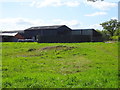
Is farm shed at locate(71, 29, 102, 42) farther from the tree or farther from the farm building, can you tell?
the tree

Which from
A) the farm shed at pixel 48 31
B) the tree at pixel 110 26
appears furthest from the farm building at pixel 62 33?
the tree at pixel 110 26

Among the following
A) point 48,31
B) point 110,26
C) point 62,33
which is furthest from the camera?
point 110,26

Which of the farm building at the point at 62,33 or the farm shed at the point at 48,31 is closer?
the farm building at the point at 62,33

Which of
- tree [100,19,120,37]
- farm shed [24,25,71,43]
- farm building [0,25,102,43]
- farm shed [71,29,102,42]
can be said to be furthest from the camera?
tree [100,19,120,37]

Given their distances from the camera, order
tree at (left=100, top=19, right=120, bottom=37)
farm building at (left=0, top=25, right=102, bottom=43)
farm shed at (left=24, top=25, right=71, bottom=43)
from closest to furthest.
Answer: farm building at (left=0, top=25, right=102, bottom=43) → farm shed at (left=24, top=25, right=71, bottom=43) → tree at (left=100, top=19, right=120, bottom=37)

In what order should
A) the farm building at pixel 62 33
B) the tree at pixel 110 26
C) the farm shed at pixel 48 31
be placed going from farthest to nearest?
the tree at pixel 110 26
the farm shed at pixel 48 31
the farm building at pixel 62 33

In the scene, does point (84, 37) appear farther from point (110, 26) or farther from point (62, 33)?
point (110, 26)

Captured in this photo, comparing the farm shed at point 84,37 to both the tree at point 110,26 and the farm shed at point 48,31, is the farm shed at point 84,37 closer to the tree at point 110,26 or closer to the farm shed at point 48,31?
the farm shed at point 48,31

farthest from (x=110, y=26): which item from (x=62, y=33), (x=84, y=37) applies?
(x=84, y=37)

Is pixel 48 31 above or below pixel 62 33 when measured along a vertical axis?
above

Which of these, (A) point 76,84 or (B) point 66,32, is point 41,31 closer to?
(B) point 66,32

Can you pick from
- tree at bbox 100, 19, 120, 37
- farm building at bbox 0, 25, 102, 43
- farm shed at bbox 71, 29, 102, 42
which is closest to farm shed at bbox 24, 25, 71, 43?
farm building at bbox 0, 25, 102, 43

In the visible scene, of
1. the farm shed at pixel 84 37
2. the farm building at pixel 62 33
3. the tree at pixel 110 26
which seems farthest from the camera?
the tree at pixel 110 26

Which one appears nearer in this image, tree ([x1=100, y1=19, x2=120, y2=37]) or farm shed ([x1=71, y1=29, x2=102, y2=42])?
farm shed ([x1=71, y1=29, x2=102, y2=42])
